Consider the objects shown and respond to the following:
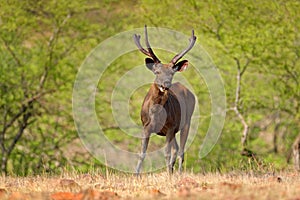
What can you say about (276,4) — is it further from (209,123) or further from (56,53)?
(56,53)

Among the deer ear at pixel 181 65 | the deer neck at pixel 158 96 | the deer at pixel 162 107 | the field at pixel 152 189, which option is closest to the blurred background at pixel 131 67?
the deer at pixel 162 107

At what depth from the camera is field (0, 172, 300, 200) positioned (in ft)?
22.6

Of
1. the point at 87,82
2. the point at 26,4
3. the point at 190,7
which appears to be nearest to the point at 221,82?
the point at 190,7

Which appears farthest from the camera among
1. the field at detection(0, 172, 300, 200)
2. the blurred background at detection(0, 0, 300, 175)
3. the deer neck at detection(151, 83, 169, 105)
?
the blurred background at detection(0, 0, 300, 175)

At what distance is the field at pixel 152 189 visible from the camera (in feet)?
22.6

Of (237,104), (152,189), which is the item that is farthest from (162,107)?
(237,104)

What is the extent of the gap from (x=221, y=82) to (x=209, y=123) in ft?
8.29

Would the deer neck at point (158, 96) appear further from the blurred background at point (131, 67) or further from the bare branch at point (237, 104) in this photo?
the bare branch at point (237, 104)

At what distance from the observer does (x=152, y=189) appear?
815cm

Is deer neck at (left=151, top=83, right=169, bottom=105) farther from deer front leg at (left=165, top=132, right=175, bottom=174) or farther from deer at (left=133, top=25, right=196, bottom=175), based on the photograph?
deer front leg at (left=165, top=132, right=175, bottom=174)

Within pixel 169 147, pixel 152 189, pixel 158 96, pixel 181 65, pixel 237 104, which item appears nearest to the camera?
pixel 152 189

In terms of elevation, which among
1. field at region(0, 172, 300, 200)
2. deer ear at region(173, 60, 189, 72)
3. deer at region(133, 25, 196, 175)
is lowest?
field at region(0, 172, 300, 200)

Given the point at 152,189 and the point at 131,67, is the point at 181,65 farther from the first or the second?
the point at 131,67

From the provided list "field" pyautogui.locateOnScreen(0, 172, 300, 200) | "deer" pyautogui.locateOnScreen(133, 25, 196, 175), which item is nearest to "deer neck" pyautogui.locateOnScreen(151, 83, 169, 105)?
"deer" pyautogui.locateOnScreen(133, 25, 196, 175)
